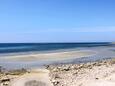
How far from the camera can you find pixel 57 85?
14.4 meters

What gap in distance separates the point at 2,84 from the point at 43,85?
109 inches

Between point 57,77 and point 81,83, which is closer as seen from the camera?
point 81,83

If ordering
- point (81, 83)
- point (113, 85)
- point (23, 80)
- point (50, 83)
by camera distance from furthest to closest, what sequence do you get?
1. point (23, 80)
2. point (50, 83)
3. point (81, 83)
4. point (113, 85)

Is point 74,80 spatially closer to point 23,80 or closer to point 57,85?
point 57,85

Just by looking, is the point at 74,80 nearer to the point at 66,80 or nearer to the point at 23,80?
the point at 66,80

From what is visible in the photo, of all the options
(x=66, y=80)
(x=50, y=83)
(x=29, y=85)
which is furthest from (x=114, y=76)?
(x=29, y=85)

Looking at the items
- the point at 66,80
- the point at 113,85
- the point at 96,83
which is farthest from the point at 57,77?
the point at 113,85

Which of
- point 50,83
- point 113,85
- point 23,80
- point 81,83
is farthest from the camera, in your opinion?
point 23,80

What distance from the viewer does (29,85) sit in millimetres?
14602

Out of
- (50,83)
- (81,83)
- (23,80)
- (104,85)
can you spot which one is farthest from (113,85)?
(23,80)

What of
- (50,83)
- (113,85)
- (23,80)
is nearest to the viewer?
(113,85)

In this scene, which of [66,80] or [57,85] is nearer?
[57,85]

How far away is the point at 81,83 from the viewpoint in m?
14.1

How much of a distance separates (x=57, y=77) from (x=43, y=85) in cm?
248
